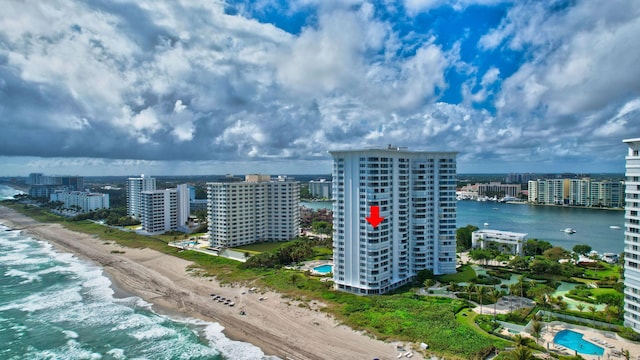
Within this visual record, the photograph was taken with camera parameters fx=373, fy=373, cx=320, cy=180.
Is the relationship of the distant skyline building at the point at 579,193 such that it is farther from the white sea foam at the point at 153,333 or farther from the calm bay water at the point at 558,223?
the white sea foam at the point at 153,333

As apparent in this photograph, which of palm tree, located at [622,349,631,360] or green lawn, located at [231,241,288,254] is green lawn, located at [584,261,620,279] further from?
green lawn, located at [231,241,288,254]

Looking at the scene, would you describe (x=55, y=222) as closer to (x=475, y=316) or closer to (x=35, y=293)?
(x=35, y=293)

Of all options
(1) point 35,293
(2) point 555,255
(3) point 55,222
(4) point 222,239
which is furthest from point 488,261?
(3) point 55,222

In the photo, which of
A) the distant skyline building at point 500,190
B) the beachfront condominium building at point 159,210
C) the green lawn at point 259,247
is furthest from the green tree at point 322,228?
the distant skyline building at point 500,190

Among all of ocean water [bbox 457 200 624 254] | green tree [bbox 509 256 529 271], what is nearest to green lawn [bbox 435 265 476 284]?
green tree [bbox 509 256 529 271]

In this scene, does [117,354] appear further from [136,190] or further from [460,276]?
[136,190]

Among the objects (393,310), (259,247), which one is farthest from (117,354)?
(259,247)

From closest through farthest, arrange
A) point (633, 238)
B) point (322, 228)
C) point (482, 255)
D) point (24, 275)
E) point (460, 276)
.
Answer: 1. point (633, 238)
2. point (460, 276)
3. point (482, 255)
4. point (24, 275)
5. point (322, 228)
